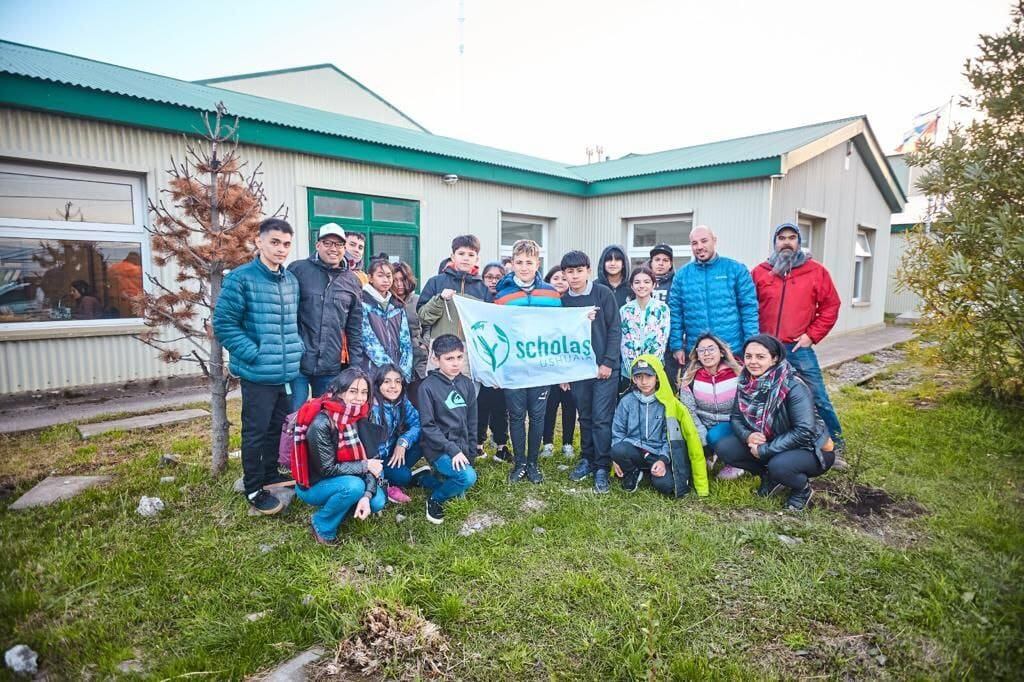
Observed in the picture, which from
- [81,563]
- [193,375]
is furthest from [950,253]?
[193,375]

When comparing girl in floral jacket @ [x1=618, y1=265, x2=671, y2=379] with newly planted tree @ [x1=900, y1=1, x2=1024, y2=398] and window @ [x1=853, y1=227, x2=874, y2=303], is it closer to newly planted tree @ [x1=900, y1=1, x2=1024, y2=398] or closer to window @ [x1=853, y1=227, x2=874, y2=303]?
newly planted tree @ [x1=900, y1=1, x2=1024, y2=398]

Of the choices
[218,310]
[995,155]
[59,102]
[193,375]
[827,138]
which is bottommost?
[193,375]

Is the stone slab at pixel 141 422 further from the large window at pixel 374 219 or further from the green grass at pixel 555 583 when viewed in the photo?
the large window at pixel 374 219

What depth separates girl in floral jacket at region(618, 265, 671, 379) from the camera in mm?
4242

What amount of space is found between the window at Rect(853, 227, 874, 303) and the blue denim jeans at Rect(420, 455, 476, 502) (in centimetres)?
1414

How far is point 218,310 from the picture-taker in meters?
3.32

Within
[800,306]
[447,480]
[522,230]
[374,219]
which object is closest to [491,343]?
[447,480]

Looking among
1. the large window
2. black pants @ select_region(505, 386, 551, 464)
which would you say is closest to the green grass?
black pants @ select_region(505, 386, 551, 464)

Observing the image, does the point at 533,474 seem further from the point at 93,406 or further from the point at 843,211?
the point at 843,211

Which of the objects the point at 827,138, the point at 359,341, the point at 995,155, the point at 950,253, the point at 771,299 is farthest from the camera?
the point at 827,138

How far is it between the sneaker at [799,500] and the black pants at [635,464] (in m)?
0.77

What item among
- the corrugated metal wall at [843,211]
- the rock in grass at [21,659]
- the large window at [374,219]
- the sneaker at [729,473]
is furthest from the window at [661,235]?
the rock in grass at [21,659]

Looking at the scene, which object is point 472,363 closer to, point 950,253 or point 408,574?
point 408,574

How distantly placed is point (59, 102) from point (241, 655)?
658 cm
